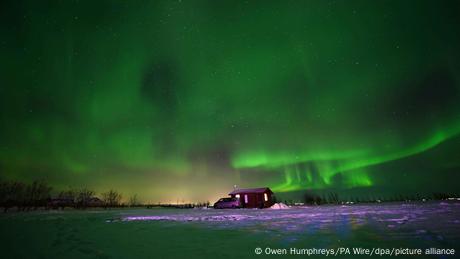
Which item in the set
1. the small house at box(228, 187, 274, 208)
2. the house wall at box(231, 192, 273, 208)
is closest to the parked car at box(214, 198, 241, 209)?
the small house at box(228, 187, 274, 208)

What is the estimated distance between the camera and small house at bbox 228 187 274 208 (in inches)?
1973

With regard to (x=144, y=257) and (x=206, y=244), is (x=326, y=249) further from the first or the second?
(x=144, y=257)

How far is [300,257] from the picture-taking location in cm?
757

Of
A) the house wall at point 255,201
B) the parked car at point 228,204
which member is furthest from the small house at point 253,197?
the parked car at point 228,204

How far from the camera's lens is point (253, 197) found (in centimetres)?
5066

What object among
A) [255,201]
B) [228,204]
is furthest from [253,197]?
[228,204]

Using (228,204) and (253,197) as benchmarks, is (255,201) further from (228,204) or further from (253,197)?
(228,204)

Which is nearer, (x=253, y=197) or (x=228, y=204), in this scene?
(x=228, y=204)

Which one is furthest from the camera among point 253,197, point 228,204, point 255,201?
point 253,197

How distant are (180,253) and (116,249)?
2694mm

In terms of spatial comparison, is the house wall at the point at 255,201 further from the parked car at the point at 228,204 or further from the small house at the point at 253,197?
the parked car at the point at 228,204

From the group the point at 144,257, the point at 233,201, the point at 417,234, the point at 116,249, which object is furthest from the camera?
the point at 233,201

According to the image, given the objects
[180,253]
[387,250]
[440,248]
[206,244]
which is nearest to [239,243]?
[206,244]

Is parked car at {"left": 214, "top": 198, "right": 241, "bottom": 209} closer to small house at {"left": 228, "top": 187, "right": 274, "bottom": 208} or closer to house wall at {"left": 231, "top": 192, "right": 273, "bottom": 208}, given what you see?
small house at {"left": 228, "top": 187, "right": 274, "bottom": 208}
